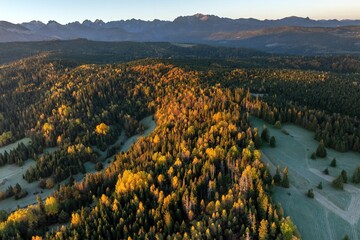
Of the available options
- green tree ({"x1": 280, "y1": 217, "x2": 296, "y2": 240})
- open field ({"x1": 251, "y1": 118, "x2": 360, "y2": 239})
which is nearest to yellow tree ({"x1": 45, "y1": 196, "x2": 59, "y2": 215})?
A: open field ({"x1": 251, "y1": 118, "x2": 360, "y2": 239})

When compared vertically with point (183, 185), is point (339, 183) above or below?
below

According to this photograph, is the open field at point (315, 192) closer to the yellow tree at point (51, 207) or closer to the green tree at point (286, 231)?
the green tree at point (286, 231)

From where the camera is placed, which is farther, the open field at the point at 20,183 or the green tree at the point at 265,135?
the open field at the point at 20,183

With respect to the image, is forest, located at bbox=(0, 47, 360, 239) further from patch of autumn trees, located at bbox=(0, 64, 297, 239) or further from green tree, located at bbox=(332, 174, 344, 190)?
green tree, located at bbox=(332, 174, 344, 190)

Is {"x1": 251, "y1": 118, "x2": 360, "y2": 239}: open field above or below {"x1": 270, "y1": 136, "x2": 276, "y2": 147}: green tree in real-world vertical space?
below

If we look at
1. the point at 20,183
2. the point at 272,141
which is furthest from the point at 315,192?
the point at 20,183

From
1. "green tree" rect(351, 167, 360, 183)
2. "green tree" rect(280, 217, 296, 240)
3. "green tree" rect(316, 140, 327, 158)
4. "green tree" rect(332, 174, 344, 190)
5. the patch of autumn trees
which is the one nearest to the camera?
"green tree" rect(280, 217, 296, 240)

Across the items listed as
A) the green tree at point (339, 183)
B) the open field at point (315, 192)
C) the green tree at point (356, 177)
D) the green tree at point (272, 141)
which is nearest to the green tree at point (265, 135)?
the green tree at point (272, 141)

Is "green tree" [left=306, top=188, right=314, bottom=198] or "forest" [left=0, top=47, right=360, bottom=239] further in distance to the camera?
"green tree" [left=306, top=188, right=314, bottom=198]

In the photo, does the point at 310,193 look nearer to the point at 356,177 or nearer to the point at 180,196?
the point at 356,177

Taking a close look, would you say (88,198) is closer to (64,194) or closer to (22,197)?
(64,194)
